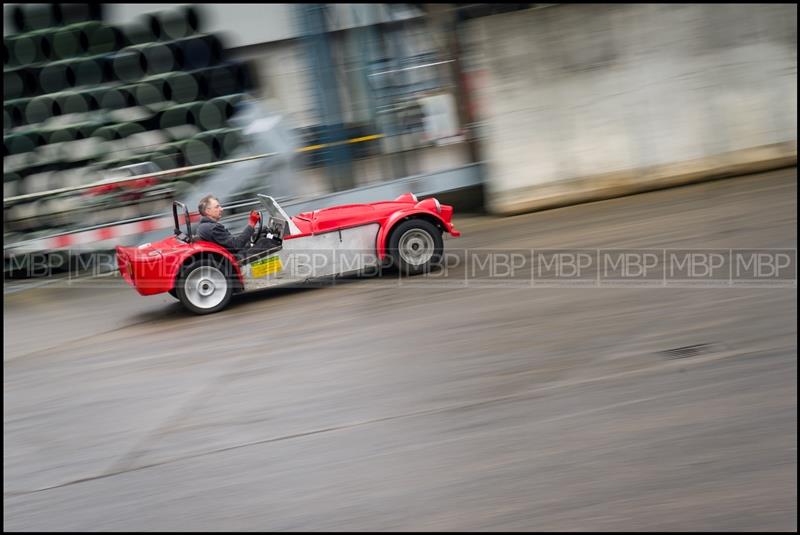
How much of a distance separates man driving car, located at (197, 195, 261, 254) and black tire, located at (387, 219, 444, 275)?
144 cm

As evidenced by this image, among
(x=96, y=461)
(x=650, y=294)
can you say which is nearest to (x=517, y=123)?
(x=650, y=294)

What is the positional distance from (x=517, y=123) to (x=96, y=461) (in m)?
8.14

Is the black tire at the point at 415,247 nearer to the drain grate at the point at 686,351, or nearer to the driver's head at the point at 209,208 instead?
the driver's head at the point at 209,208

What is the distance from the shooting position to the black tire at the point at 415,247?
863cm

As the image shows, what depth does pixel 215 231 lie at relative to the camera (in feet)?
27.5

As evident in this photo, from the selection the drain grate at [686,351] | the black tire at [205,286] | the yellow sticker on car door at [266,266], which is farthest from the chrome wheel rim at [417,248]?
the drain grate at [686,351]

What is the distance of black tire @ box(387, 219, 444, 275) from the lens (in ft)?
28.3

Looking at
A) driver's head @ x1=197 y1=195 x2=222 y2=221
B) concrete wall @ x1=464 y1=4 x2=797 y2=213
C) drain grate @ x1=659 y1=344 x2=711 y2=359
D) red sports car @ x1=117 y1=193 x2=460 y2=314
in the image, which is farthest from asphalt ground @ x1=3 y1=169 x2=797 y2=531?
concrete wall @ x1=464 y1=4 x2=797 y2=213

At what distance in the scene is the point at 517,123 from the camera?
11.8 m

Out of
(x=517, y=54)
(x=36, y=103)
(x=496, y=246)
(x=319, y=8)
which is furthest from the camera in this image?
(x=36, y=103)

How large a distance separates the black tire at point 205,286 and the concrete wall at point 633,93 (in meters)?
4.87

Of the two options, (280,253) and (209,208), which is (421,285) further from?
(209,208)

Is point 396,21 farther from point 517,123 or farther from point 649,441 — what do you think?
point 649,441

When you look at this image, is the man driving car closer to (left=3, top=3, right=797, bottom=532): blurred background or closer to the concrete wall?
(left=3, top=3, right=797, bottom=532): blurred background
